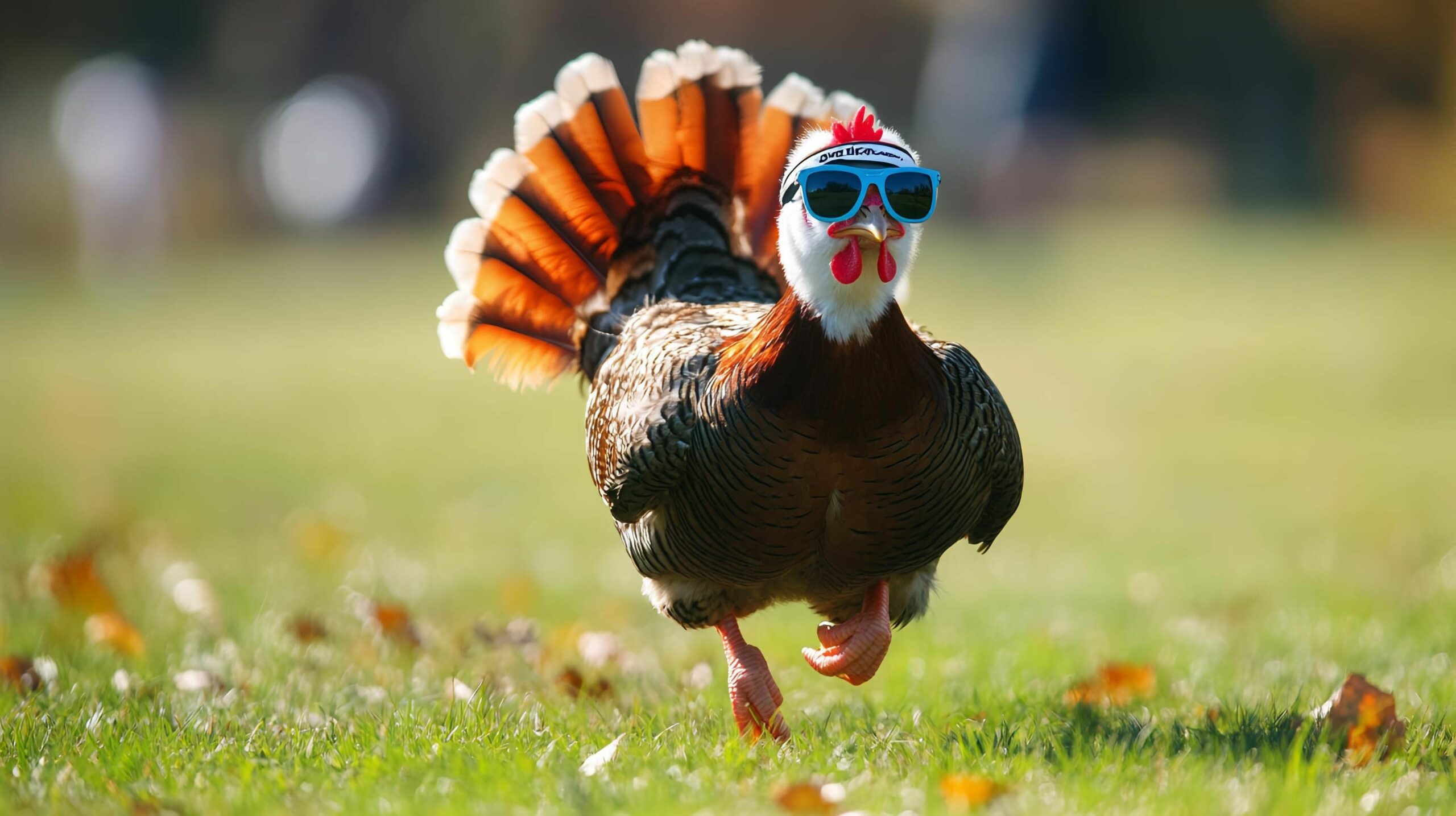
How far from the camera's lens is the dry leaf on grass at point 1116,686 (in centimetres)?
383

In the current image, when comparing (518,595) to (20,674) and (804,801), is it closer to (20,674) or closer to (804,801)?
(20,674)

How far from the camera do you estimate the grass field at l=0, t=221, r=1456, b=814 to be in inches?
118

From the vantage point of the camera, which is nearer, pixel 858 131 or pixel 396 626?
pixel 858 131

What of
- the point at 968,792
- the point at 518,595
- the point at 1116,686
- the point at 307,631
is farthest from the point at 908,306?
the point at 968,792

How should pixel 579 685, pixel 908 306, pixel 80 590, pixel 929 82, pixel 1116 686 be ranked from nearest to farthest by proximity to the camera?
pixel 1116 686
pixel 579 685
pixel 80 590
pixel 908 306
pixel 929 82

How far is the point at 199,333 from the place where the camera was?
626 inches

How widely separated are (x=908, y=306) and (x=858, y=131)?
37.5 ft

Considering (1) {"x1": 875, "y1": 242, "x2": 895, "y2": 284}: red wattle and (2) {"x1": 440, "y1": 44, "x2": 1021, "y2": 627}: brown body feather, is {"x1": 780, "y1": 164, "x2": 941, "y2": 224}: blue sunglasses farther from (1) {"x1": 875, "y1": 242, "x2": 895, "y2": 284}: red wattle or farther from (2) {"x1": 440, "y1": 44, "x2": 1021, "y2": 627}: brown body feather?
(2) {"x1": 440, "y1": 44, "x2": 1021, "y2": 627}: brown body feather

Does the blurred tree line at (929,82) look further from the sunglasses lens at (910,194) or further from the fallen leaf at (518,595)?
the sunglasses lens at (910,194)

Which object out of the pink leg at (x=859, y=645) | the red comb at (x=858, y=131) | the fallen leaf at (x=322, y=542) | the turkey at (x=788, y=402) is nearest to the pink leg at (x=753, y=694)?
the turkey at (x=788, y=402)

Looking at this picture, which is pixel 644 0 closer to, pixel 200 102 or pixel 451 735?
pixel 200 102

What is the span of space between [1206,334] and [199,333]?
37.4ft

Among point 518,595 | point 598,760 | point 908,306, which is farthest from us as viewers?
point 908,306

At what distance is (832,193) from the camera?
3285 mm
